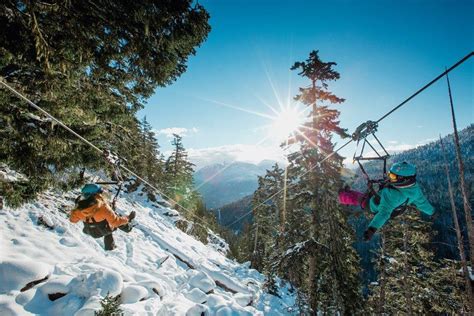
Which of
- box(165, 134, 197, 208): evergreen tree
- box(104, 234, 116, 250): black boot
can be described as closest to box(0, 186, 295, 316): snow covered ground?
box(104, 234, 116, 250): black boot

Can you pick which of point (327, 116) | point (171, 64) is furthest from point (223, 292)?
point (171, 64)

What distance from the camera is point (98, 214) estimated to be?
637 centimetres

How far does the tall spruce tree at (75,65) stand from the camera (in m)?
4.37

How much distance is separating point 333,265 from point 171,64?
36.5 feet

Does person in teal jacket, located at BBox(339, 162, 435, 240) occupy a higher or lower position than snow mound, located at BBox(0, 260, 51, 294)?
higher

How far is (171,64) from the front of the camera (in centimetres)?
562

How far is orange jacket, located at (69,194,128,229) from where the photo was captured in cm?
614

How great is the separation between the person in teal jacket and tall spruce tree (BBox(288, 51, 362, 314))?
711 cm

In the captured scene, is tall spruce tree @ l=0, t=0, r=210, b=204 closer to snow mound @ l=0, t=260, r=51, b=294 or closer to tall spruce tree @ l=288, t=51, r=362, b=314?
snow mound @ l=0, t=260, r=51, b=294

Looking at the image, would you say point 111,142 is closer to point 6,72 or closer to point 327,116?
point 6,72

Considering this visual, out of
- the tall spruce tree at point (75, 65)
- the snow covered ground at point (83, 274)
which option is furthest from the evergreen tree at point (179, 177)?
the tall spruce tree at point (75, 65)

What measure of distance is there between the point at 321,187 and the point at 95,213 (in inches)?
409

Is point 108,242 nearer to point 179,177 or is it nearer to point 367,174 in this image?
point 367,174

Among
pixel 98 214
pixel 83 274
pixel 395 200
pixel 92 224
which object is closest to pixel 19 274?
pixel 83 274
